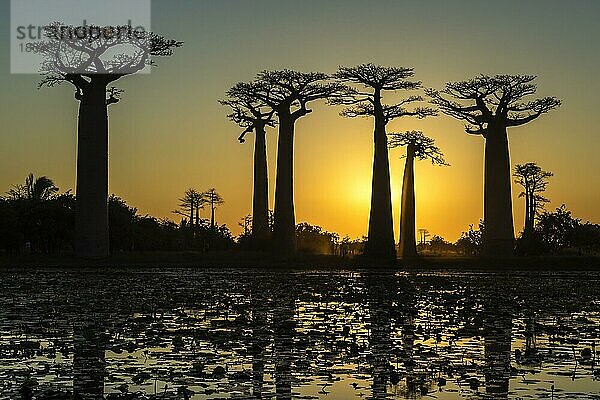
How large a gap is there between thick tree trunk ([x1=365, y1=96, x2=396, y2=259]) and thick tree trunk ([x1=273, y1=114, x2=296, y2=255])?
5048mm

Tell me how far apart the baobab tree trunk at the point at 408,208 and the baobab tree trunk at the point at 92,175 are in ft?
80.6

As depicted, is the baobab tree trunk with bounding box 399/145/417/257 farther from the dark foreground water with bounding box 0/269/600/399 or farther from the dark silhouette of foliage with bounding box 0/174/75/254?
the dark foreground water with bounding box 0/269/600/399

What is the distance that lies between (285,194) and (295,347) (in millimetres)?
53154

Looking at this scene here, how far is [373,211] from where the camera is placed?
62125 millimetres

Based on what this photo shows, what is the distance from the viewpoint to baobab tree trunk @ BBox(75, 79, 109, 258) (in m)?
51.9

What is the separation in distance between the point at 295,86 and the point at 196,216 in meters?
46.6

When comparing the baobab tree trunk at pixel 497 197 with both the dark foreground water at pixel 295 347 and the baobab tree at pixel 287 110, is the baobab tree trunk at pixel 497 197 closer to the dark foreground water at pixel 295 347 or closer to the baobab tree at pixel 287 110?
the baobab tree at pixel 287 110

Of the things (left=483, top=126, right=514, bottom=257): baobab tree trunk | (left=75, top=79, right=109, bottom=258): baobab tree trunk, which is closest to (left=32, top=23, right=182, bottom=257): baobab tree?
(left=75, top=79, right=109, bottom=258): baobab tree trunk

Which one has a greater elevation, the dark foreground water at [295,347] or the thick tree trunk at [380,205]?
the thick tree trunk at [380,205]

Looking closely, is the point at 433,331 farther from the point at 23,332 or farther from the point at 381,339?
the point at 23,332

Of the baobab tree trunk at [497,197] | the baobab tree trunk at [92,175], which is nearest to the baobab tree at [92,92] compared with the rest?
the baobab tree trunk at [92,175]

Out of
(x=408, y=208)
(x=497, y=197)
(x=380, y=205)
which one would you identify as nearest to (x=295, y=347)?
(x=380, y=205)

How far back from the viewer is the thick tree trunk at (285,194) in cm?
6347

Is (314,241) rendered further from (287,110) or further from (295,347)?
(295,347)
